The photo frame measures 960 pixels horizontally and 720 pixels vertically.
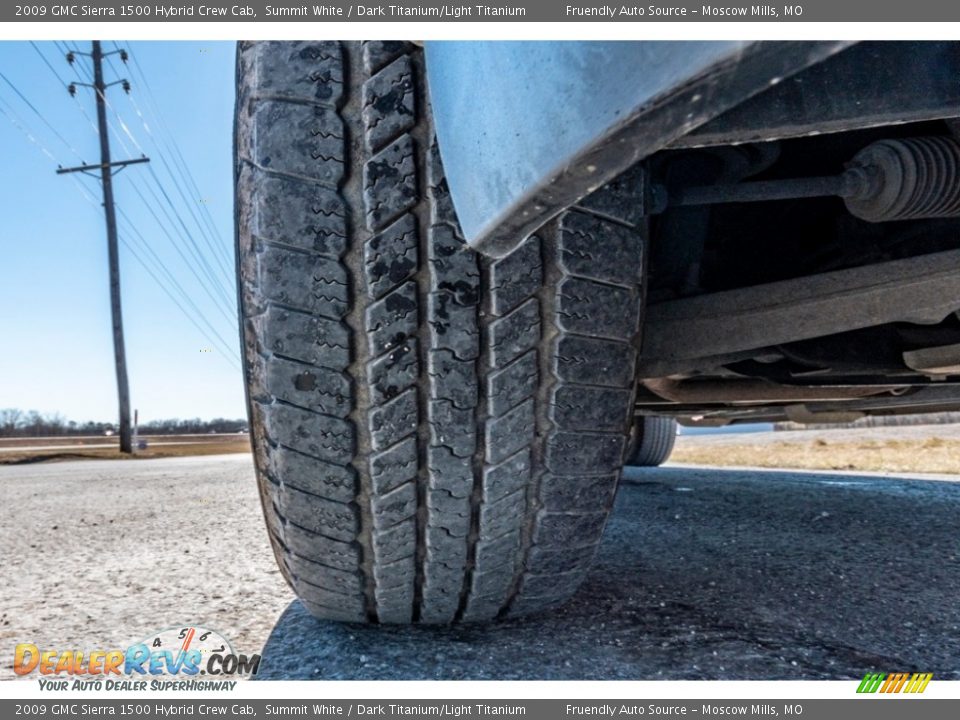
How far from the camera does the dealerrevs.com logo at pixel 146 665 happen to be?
82 cm

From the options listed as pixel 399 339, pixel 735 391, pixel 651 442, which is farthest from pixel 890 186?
pixel 651 442

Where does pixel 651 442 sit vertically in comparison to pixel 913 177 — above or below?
below

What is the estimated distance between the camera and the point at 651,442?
150 inches

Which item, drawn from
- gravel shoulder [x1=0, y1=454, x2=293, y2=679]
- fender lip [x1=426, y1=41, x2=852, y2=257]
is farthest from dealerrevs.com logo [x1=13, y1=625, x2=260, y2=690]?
fender lip [x1=426, y1=41, x2=852, y2=257]

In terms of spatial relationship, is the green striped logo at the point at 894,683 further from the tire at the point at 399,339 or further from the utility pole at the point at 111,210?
the utility pole at the point at 111,210

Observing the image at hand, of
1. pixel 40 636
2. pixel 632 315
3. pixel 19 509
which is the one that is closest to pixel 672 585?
pixel 632 315

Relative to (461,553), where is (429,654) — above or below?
below

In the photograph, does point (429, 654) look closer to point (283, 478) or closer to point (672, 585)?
point (283, 478)

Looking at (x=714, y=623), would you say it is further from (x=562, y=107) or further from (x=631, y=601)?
(x=562, y=107)

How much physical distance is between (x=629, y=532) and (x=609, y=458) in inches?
38.3

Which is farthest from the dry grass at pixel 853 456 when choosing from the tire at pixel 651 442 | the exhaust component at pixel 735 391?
the exhaust component at pixel 735 391

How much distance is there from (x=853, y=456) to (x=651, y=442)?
5.55 ft

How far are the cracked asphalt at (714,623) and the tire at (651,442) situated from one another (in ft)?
6.39

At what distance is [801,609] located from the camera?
1.05 metres
